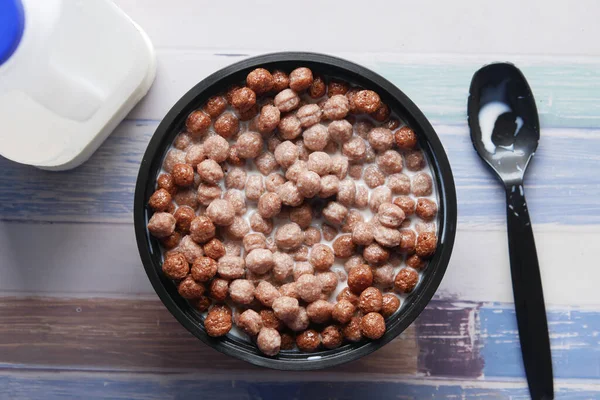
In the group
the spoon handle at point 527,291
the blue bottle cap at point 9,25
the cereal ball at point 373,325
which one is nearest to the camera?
the blue bottle cap at point 9,25

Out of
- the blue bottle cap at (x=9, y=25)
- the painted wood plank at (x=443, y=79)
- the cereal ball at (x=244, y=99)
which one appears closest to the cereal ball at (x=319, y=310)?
the cereal ball at (x=244, y=99)

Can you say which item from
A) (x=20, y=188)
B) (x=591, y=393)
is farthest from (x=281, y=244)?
(x=591, y=393)

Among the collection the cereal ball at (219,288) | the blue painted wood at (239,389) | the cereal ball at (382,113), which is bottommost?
the blue painted wood at (239,389)

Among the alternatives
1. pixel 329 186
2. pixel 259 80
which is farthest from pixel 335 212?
pixel 259 80

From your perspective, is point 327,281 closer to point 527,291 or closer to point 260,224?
point 260,224

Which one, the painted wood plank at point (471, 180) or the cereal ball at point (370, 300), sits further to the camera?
the painted wood plank at point (471, 180)

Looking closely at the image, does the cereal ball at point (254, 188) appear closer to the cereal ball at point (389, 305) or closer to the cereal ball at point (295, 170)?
the cereal ball at point (295, 170)

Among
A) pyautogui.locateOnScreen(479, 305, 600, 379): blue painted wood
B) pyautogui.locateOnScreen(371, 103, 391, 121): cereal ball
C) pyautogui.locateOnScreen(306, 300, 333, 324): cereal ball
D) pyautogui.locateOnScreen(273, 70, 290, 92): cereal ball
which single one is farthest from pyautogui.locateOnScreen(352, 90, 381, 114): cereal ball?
pyautogui.locateOnScreen(479, 305, 600, 379): blue painted wood
